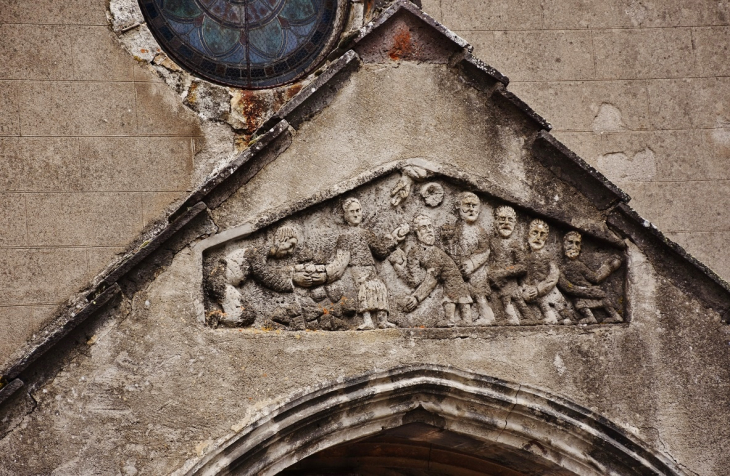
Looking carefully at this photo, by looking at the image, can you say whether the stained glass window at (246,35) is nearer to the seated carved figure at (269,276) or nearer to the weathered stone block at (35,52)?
the weathered stone block at (35,52)

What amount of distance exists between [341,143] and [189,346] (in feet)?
5.54

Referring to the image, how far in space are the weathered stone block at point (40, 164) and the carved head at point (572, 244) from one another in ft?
12.4

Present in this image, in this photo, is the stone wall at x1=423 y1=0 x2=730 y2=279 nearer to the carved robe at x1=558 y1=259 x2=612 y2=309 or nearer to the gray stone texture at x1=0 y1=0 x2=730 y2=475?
the gray stone texture at x1=0 y1=0 x2=730 y2=475

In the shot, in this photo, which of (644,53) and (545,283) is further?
(644,53)

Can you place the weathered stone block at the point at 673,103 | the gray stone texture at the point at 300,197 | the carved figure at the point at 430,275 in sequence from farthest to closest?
the weathered stone block at the point at 673,103 → the carved figure at the point at 430,275 → the gray stone texture at the point at 300,197

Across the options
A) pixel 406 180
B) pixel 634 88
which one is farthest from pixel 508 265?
pixel 634 88

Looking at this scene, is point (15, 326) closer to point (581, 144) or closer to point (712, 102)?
point (581, 144)

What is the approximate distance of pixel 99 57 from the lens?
10016 millimetres

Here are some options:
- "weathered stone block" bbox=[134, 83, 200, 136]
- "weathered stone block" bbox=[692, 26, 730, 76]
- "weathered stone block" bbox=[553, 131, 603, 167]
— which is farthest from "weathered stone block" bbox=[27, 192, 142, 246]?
"weathered stone block" bbox=[692, 26, 730, 76]

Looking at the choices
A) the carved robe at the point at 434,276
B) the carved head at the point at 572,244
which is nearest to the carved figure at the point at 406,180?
the carved robe at the point at 434,276

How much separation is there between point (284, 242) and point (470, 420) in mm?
1680

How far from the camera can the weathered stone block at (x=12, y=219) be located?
969 cm

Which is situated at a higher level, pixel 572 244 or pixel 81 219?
pixel 81 219

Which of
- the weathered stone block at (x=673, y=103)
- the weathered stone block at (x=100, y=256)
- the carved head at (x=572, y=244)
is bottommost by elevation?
the carved head at (x=572, y=244)
